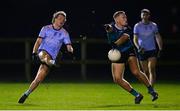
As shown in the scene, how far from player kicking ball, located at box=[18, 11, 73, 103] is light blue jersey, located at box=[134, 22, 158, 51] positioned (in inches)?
117

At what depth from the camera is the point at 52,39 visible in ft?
57.5

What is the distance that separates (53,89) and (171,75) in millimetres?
7973

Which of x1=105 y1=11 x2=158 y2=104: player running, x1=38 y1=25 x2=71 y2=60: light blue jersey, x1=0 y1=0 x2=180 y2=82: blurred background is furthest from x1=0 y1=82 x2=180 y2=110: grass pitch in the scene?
x1=0 y1=0 x2=180 y2=82: blurred background

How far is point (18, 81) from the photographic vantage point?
2552 cm

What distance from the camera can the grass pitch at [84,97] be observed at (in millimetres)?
16688

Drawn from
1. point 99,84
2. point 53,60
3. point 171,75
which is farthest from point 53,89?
point 171,75

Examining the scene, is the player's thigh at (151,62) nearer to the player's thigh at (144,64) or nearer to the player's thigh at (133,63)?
the player's thigh at (144,64)

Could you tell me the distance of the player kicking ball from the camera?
57.0ft

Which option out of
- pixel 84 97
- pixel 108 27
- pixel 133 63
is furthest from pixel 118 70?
pixel 84 97

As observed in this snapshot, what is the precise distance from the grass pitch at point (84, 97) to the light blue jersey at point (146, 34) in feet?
4.01

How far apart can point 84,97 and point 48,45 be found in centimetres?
230

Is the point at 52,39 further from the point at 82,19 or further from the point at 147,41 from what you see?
the point at 82,19

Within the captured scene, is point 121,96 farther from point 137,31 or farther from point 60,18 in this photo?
point 60,18

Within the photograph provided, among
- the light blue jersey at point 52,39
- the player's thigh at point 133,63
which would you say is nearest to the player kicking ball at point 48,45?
the light blue jersey at point 52,39
